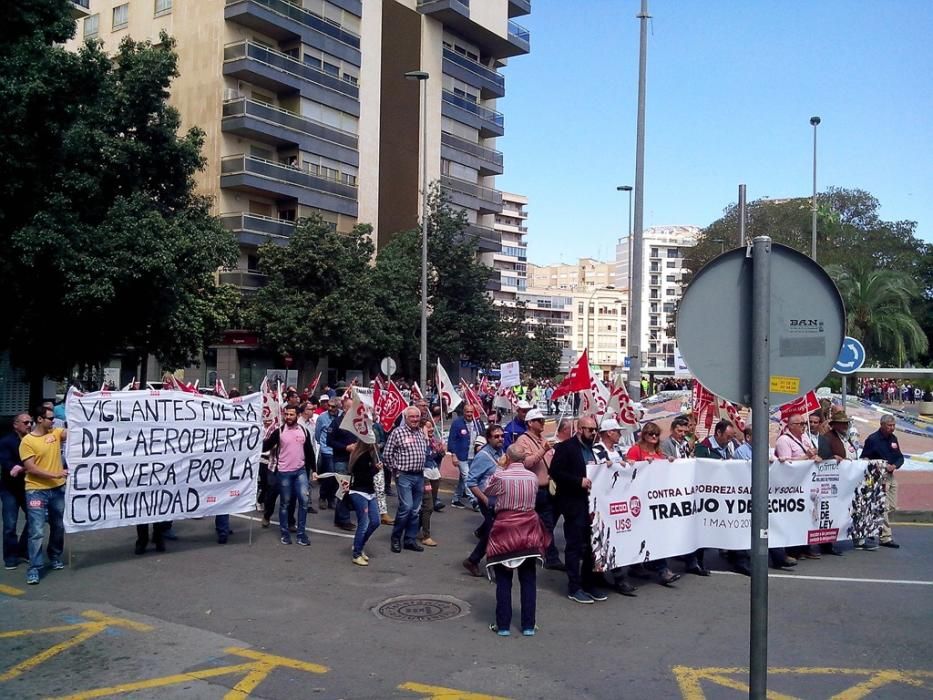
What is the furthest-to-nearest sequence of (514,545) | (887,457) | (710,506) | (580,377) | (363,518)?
(580,377)
(887,457)
(363,518)
(710,506)
(514,545)

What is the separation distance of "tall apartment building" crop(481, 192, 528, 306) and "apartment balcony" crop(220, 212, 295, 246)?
2589 inches

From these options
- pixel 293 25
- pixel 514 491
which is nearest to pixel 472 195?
pixel 293 25

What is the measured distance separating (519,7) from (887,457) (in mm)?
57191

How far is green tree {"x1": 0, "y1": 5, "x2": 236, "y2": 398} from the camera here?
19.6m

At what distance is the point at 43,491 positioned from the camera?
9258 millimetres

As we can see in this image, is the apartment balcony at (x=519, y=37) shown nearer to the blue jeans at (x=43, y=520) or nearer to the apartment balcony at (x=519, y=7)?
the apartment balcony at (x=519, y=7)

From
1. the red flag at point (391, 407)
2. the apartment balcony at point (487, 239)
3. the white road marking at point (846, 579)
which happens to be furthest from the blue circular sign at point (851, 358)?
the apartment balcony at point (487, 239)

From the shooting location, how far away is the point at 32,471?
9133 mm

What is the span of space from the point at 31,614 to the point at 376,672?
3579 mm

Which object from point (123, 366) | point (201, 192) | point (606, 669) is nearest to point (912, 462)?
point (606, 669)

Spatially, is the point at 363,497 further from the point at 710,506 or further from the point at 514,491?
the point at 710,506

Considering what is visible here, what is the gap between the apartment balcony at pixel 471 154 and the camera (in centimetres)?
5525

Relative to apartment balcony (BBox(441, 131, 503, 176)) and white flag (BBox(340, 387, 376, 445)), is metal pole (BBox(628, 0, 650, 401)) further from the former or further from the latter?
apartment balcony (BBox(441, 131, 503, 176))

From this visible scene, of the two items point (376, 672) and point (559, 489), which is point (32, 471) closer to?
point (376, 672)
